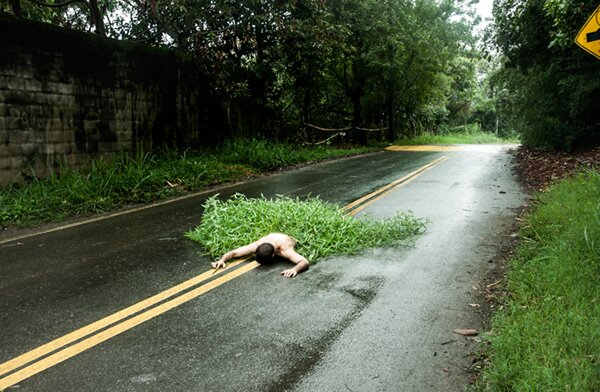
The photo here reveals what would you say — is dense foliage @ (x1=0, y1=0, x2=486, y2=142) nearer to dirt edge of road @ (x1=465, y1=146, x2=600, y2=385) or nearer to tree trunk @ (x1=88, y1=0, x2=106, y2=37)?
tree trunk @ (x1=88, y1=0, x2=106, y2=37)

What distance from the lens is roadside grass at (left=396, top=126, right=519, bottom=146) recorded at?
2766cm

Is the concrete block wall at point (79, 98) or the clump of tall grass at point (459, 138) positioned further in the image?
the clump of tall grass at point (459, 138)

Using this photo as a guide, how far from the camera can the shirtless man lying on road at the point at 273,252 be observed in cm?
479

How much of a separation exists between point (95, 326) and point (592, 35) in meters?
6.27

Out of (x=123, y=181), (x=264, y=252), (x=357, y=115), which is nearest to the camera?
(x=264, y=252)

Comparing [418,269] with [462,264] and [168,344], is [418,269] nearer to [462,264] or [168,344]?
[462,264]

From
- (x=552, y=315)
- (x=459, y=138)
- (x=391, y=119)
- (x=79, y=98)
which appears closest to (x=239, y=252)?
(x=552, y=315)

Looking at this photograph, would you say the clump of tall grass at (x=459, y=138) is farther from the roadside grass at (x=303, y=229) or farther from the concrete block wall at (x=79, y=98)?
the roadside grass at (x=303, y=229)

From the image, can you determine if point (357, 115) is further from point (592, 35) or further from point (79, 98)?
point (592, 35)

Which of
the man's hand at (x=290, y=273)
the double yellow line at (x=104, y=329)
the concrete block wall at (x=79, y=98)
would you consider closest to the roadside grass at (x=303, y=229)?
the man's hand at (x=290, y=273)

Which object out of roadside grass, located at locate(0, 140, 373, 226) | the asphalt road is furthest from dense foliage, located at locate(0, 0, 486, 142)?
the asphalt road

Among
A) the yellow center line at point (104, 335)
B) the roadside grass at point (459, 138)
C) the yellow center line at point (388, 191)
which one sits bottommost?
the yellow center line at point (104, 335)

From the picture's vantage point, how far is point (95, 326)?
140 inches

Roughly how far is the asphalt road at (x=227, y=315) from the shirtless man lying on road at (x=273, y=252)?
0.44 feet
